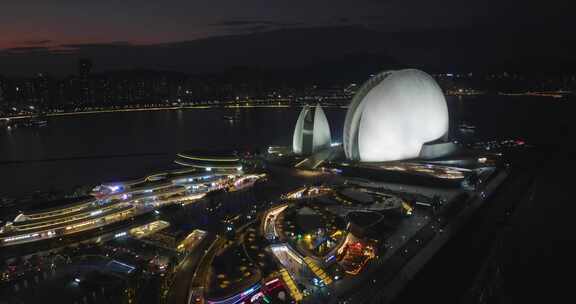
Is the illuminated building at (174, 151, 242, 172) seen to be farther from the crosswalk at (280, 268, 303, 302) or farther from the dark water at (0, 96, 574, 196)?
the crosswalk at (280, 268, 303, 302)

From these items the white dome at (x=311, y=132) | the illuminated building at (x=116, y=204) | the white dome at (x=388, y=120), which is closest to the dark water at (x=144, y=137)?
the illuminated building at (x=116, y=204)

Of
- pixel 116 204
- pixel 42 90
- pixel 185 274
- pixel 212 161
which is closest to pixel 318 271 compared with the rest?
pixel 185 274

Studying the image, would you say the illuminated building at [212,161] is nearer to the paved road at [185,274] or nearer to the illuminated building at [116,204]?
the illuminated building at [116,204]

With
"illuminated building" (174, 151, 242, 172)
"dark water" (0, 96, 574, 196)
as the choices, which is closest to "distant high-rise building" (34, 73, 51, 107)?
"dark water" (0, 96, 574, 196)

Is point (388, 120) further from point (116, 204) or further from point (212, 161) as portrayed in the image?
point (116, 204)

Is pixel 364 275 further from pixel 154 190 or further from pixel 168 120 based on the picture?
pixel 168 120

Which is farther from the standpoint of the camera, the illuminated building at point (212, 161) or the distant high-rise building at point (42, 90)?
the distant high-rise building at point (42, 90)

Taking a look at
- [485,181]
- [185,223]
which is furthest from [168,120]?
[485,181]
